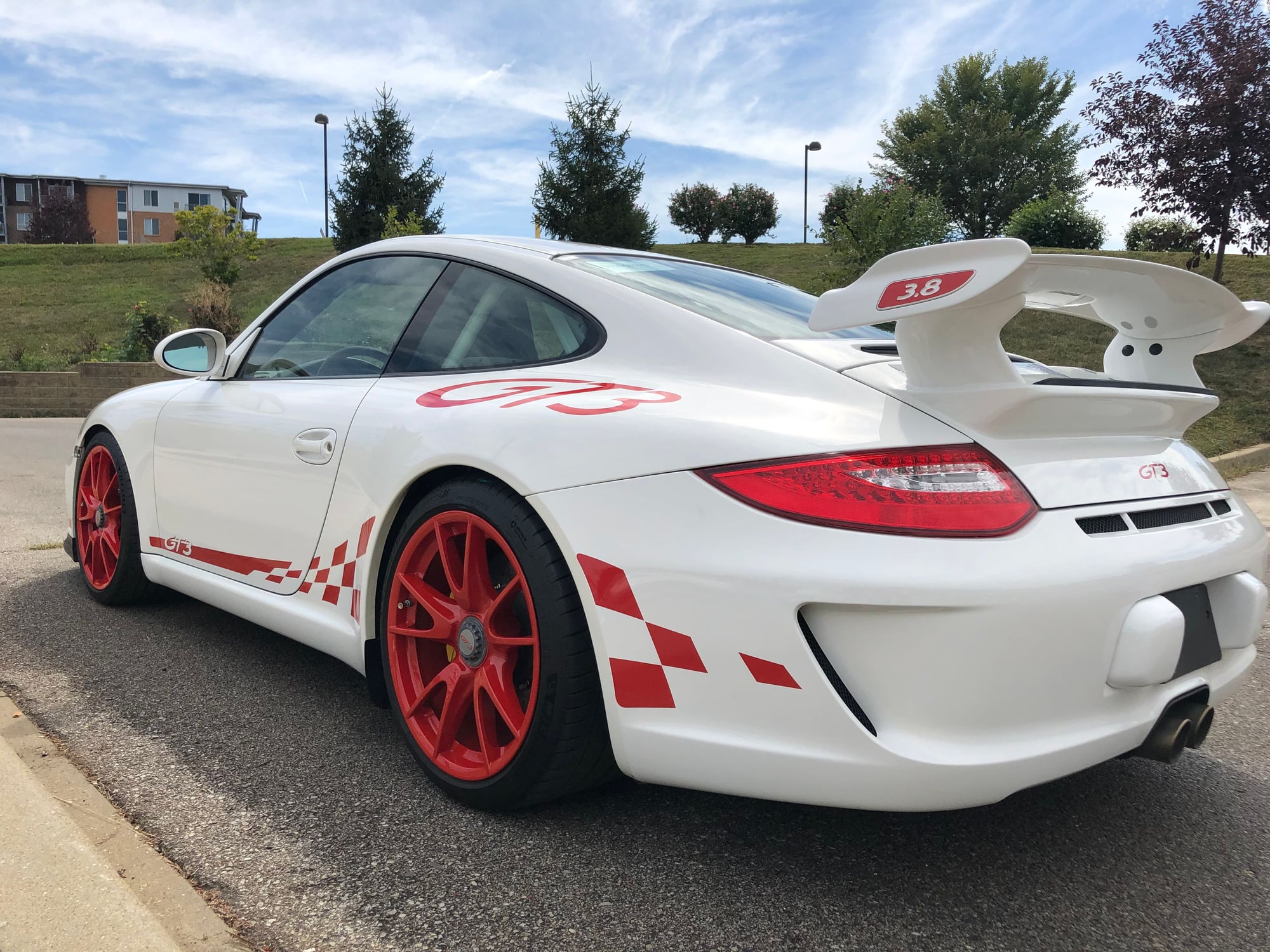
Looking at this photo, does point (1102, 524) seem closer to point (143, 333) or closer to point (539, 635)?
point (539, 635)

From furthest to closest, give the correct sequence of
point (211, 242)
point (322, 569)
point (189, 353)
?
point (211, 242), point (189, 353), point (322, 569)

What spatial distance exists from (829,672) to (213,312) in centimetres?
1836

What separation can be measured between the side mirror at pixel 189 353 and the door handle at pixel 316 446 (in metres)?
1.12

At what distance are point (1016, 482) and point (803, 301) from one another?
4.23ft

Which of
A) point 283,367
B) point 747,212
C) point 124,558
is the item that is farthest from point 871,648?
point 747,212

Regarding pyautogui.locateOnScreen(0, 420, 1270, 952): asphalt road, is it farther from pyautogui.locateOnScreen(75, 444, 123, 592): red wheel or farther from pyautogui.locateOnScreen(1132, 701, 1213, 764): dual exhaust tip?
pyautogui.locateOnScreen(75, 444, 123, 592): red wheel

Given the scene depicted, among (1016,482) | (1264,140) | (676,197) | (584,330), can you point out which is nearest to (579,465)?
(584,330)

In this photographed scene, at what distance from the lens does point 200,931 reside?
1.70 metres

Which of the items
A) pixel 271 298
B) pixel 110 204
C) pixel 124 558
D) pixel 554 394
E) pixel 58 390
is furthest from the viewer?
pixel 110 204

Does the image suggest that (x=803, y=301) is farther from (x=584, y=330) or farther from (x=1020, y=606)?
(x=1020, y=606)

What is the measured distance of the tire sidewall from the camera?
194 cm

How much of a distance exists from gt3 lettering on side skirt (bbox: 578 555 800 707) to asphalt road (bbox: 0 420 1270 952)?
38 cm

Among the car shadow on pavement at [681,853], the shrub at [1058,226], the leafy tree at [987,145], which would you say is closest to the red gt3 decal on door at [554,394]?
the car shadow on pavement at [681,853]

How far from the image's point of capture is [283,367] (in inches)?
122
